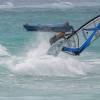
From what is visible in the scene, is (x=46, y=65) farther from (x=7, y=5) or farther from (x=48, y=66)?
(x=7, y=5)

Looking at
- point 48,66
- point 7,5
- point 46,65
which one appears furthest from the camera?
A: point 7,5

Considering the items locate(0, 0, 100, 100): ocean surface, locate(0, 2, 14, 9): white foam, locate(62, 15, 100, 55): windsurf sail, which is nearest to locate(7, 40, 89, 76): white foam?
locate(0, 0, 100, 100): ocean surface

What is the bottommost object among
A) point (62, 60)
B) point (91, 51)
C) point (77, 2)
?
point (77, 2)

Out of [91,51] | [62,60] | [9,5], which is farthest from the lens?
[9,5]

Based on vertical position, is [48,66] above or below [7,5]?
above

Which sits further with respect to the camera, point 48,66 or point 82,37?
point 48,66

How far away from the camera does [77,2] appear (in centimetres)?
7062

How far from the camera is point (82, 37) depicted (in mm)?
20328

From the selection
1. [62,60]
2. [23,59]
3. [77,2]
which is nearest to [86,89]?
[62,60]

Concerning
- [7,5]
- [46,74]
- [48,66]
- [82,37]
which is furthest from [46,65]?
[7,5]

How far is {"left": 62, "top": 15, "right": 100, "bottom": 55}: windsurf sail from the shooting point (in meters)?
20.2

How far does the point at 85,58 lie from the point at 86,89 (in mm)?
5374

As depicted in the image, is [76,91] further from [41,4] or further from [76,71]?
[41,4]

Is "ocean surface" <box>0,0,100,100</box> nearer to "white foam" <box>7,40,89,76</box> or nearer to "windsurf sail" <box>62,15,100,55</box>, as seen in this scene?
"white foam" <box>7,40,89,76</box>
